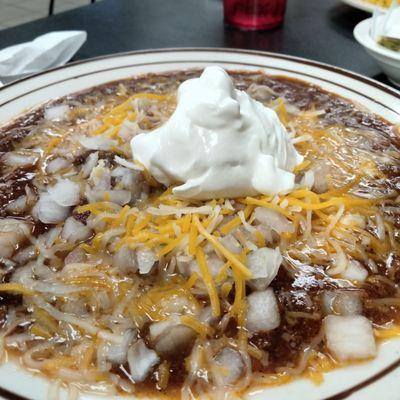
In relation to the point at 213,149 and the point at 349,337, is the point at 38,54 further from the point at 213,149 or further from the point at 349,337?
the point at 349,337

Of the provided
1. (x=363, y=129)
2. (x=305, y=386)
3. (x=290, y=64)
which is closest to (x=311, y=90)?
(x=290, y=64)

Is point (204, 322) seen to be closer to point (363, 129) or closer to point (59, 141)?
point (59, 141)

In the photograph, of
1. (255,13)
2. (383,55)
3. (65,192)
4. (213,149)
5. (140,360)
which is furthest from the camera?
(255,13)

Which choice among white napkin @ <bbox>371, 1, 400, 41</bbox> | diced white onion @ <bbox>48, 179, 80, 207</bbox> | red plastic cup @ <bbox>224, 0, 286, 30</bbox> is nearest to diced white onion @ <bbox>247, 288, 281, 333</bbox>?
diced white onion @ <bbox>48, 179, 80, 207</bbox>

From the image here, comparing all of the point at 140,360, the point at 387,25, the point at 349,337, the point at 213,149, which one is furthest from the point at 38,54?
the point at 349,337

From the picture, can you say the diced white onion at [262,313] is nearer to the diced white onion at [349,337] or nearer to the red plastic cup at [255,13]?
the diced white onion at [349,337]

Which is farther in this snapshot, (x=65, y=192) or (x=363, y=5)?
(x=363, y=5)

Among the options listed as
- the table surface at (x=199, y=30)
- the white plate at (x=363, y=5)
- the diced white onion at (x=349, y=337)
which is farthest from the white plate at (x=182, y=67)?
the white plate at (x=363, y=5)
